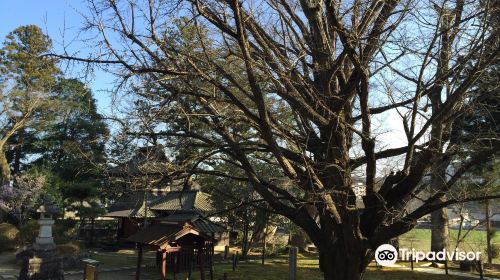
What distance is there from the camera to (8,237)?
87.9 feet

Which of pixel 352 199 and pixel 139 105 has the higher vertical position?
pixel 139 105

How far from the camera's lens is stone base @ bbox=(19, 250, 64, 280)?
1583 cm

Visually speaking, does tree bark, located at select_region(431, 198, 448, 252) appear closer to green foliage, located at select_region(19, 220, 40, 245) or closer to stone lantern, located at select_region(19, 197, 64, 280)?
stone lantern, located at select_region(19, 197, 64, 280)

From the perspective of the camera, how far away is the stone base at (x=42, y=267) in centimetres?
1583

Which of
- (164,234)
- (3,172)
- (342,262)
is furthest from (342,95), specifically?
(3,172)

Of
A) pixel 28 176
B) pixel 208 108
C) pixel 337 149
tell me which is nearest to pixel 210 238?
pixel 208 108

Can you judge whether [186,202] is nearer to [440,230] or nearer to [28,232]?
[28,232]

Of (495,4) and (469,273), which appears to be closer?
(495,4)

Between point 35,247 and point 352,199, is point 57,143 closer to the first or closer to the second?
point 35,247

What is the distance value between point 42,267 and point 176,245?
5349 mm

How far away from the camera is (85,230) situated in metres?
33.4

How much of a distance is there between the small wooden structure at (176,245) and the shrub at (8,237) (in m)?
15.8

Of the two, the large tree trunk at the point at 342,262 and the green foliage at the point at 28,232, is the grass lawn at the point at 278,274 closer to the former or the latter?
the large tree trunk at the point at 342,262

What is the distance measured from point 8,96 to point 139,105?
29.5 meters
